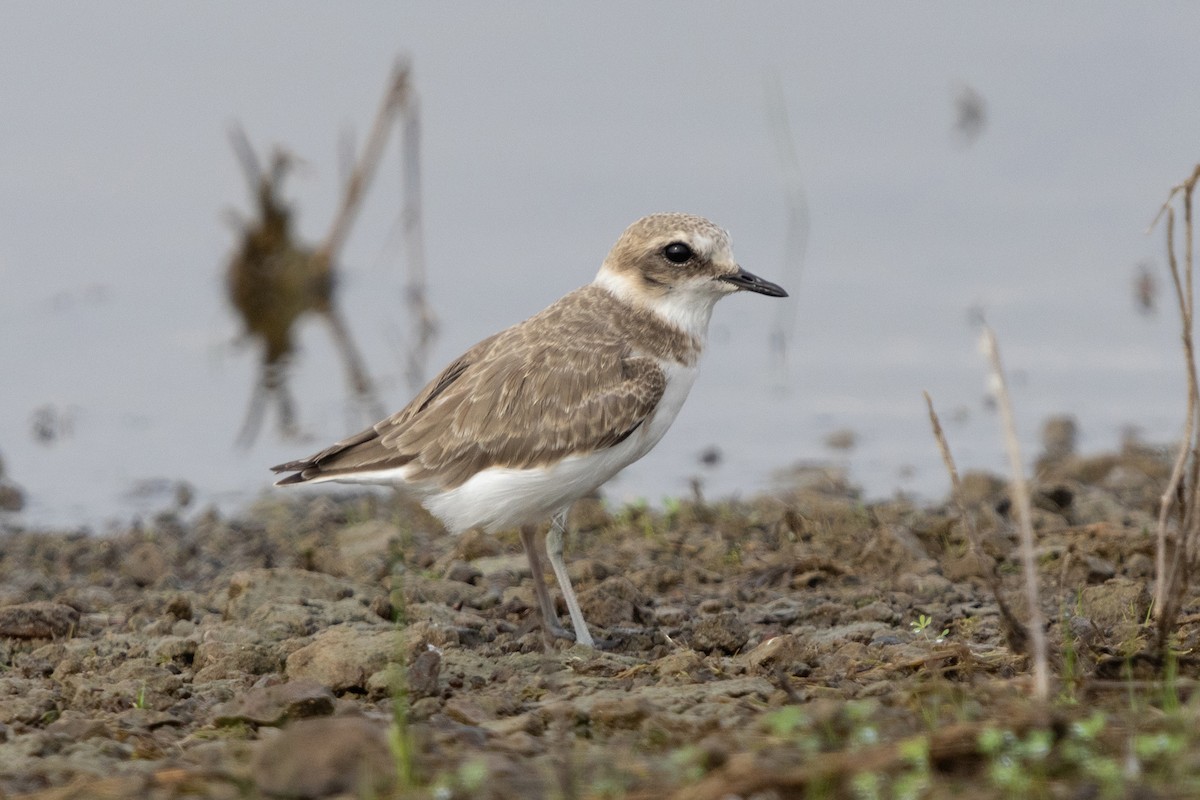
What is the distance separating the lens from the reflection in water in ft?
50.4

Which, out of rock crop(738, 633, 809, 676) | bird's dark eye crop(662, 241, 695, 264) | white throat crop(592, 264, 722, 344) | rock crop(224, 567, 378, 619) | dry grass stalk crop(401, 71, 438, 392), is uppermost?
dry grass stalk crop(401, 71, 438, 392)

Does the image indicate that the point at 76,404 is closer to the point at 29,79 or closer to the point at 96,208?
the point at 96,208

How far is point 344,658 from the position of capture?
6008mm

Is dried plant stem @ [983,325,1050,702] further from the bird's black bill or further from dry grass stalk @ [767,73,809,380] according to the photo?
dry grass stalk @ [767,73,809,380]

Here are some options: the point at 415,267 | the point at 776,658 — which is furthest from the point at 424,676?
the point at 415,267

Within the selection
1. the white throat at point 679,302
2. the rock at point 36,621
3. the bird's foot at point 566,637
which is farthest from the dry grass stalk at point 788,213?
the rock at point 36,621

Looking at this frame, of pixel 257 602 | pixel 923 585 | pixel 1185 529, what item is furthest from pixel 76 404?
pixel 1185 529

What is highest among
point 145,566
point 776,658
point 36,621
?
point 145,566

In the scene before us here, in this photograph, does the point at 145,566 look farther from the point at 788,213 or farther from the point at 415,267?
the point at 788,213

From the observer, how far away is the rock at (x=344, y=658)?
5965mm

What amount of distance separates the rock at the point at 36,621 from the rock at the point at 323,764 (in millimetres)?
3163

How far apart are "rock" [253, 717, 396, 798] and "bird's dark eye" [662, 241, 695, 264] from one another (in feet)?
12.2

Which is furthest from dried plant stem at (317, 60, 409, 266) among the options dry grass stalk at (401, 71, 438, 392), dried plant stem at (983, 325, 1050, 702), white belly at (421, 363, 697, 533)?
dried plant stem at (983, 325, 1050, 702)

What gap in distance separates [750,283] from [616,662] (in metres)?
2.12
